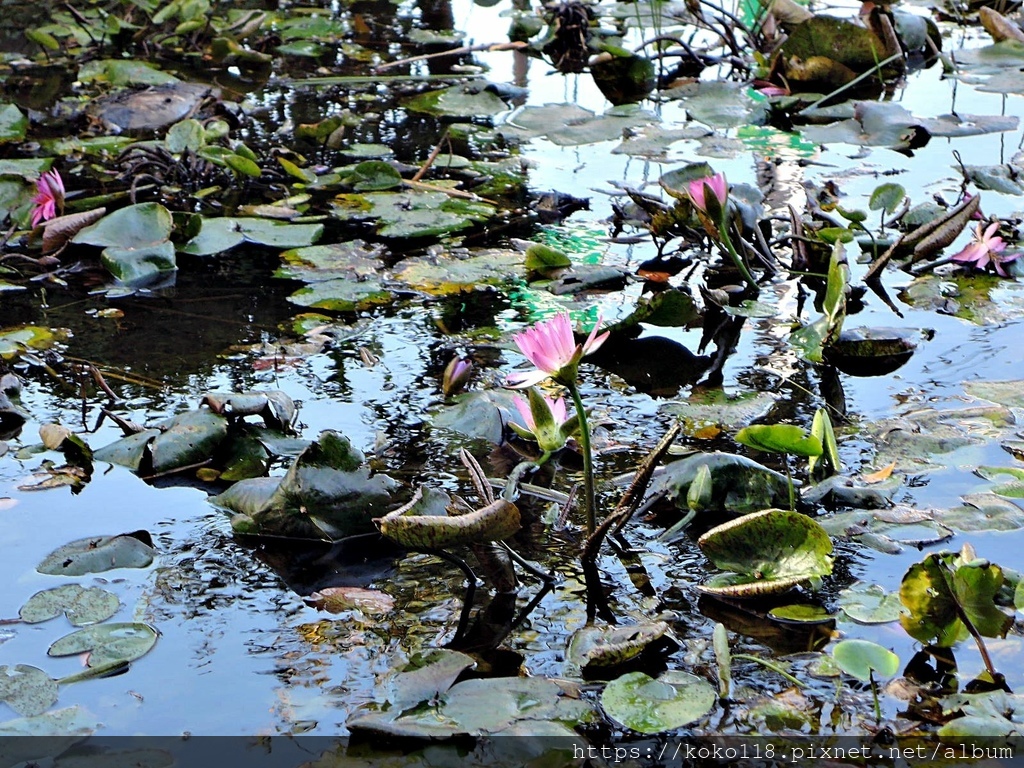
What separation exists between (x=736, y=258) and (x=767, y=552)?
94 centimetres

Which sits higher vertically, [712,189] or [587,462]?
[712,189]

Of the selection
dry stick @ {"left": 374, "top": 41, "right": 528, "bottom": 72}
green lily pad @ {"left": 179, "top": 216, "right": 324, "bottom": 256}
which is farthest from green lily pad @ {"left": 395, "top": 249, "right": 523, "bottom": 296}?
dry stick @ {"left": 374, "top": 41, "right": 528, "bottom": 72}

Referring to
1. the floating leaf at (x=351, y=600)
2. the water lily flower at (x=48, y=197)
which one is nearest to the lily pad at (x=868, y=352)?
the floating leaf at (x=351, y=600)

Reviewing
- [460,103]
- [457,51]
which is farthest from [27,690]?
[457,51]

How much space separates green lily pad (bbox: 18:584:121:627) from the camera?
1361mm

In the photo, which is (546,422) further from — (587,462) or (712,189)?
(712,189)

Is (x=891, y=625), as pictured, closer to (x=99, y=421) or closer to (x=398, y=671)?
(x=398, y=671)

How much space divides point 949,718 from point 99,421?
134cm

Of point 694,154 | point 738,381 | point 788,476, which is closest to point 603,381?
point 738,381

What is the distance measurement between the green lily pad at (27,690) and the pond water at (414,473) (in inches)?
0.9

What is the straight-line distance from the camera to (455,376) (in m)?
1.94

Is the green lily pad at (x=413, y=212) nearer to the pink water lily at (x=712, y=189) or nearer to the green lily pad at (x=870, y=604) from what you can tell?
the pink water lily at (x=712, y=189)

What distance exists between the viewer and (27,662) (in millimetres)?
1286

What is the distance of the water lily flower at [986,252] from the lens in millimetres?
2334
